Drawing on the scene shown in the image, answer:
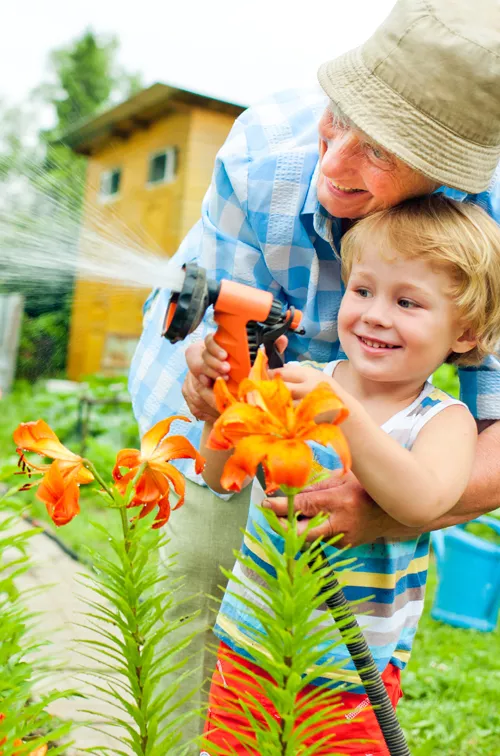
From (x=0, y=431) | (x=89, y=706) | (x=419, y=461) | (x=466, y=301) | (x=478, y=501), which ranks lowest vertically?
(x=0, y=431)

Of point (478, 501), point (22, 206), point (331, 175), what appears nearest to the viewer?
point (22, 206)

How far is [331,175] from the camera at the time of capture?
1588 mm

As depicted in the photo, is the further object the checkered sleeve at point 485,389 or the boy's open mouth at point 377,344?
the checkered sleeve at point 485,389

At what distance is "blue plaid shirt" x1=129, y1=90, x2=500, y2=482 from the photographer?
1.89 meters

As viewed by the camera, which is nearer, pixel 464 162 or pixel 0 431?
pixel 464 162

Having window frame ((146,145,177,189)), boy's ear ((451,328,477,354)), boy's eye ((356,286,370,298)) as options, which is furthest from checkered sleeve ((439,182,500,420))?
window frame ((146,145,177,189))

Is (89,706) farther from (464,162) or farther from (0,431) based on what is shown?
(0,431)

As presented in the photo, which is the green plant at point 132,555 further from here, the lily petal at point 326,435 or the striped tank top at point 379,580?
the striped tank top at point 379,580

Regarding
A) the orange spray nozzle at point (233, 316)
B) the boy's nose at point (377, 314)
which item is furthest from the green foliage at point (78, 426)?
the orange spray nozzle at point (233, 316)

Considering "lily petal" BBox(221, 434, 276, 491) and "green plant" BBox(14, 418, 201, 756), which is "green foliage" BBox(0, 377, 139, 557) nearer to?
"green plant" BBox(14, 418, 201, 756)

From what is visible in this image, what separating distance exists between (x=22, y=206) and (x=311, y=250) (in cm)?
86

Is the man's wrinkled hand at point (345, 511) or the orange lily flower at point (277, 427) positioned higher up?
the orange lily flower at point (277, 427)

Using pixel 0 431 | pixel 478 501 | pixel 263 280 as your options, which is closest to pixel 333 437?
pixel 478 501

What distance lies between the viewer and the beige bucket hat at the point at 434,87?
144 centimetres
